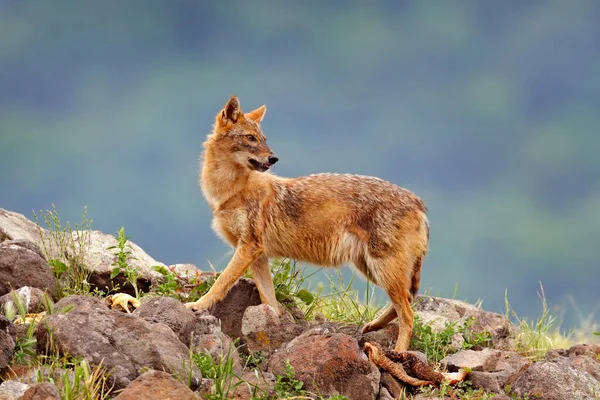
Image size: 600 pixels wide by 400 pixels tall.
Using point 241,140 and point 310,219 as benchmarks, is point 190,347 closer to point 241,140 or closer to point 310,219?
point 310,219

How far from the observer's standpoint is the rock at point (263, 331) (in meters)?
10.1

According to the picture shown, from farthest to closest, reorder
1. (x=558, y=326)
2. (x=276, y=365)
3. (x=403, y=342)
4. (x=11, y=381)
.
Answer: (x=558, y=326)
(x=403, y=342)
(x=276, y=365)
(x=11, y=381)

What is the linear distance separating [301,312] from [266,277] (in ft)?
2.90

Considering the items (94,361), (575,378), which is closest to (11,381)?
(94,361)

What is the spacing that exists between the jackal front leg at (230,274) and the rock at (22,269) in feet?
6.26

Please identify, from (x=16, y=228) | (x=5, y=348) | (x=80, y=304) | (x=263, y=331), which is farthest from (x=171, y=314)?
(x=16, y=228)

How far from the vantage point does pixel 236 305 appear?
11.1 meters

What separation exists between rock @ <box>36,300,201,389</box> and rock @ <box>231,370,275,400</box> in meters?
0.42

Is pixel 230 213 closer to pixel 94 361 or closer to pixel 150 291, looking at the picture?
pixel 150 291

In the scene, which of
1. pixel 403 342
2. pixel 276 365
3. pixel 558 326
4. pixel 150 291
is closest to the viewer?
pixel 276 365

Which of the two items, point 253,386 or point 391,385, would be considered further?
point 391,385

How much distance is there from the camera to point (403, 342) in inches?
436

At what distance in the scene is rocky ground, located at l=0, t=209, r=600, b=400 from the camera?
319 inches

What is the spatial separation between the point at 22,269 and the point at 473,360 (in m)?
5.78
